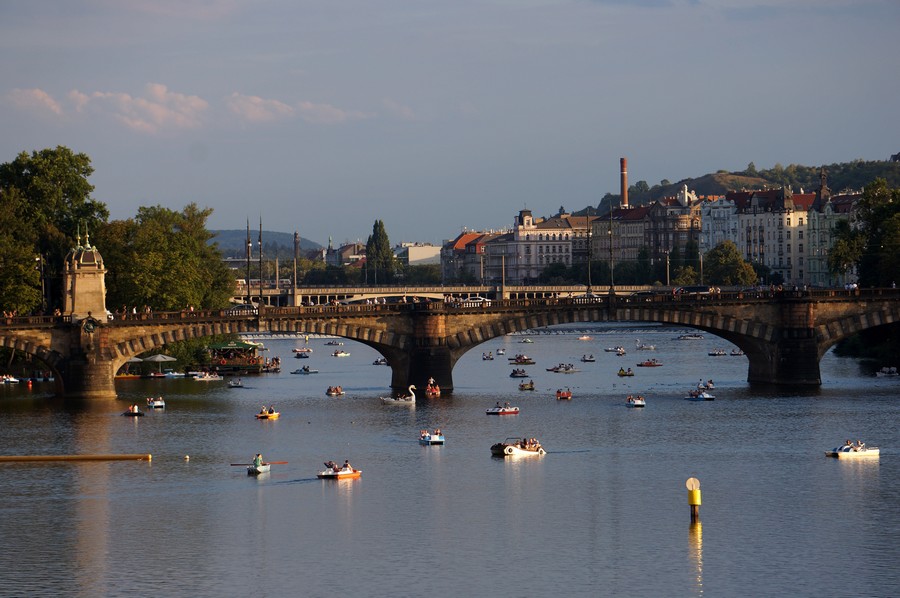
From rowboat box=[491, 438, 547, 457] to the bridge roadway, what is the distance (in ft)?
102

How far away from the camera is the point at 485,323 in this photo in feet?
399

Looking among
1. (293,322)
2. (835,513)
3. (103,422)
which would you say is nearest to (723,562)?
(835,513)

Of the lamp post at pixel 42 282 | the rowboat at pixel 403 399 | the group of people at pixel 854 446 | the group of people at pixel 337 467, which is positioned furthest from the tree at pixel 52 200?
the group of people at pixel 854 446

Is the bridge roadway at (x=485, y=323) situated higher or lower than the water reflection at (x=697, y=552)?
higher

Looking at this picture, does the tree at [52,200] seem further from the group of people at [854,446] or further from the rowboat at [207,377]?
the group of people at [854,446]

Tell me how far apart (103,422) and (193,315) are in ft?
58.5

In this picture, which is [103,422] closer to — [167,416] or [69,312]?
[167,416]

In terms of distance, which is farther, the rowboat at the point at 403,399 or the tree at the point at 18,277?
the tree at the point at 18,277

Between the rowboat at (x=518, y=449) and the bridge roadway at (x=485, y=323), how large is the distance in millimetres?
31074

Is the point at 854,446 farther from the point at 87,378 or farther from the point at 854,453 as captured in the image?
the point at 87,378

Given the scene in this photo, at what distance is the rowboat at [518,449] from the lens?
8706cm

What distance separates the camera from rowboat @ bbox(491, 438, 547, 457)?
8706cm

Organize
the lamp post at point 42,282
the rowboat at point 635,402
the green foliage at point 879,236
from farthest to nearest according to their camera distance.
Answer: the green foliage at point 879,236 → the lamp post at point 42,282 → the rowboat at point 635,402

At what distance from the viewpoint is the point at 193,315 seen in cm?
11994
